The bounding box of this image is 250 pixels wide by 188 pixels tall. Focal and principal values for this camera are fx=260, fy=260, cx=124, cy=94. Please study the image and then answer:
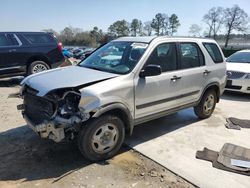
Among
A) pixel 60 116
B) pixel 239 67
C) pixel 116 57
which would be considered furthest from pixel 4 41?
pixel 239 67

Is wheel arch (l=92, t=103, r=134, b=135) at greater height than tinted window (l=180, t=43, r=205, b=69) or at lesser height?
lesser

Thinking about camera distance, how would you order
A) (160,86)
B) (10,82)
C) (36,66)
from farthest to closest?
(10,82) → (36,66) → (160,86)

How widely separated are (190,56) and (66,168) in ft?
10.7

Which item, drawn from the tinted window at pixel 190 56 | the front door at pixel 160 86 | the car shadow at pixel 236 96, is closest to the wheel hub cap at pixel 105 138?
the front door at pixel 160 86

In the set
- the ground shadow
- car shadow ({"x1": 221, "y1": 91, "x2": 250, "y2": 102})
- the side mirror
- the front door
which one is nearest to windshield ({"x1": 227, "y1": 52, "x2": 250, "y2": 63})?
car shadow ({"x1": 221, "y1": 91, "x2": 250, "y2": 102})

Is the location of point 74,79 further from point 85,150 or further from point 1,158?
point 1,158

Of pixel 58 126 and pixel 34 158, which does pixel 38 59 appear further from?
pixel 58 126

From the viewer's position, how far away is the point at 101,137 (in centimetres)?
391

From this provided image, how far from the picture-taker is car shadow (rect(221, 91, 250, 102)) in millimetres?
8076

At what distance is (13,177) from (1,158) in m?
0.66

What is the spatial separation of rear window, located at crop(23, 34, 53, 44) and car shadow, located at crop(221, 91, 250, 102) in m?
6.63

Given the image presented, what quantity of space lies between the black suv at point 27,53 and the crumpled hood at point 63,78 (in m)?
5.30

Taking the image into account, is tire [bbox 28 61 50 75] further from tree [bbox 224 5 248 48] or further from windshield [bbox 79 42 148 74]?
tree [bbox 224 5 248 48]

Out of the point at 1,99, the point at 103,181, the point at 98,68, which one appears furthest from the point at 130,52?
the point at 1,99
